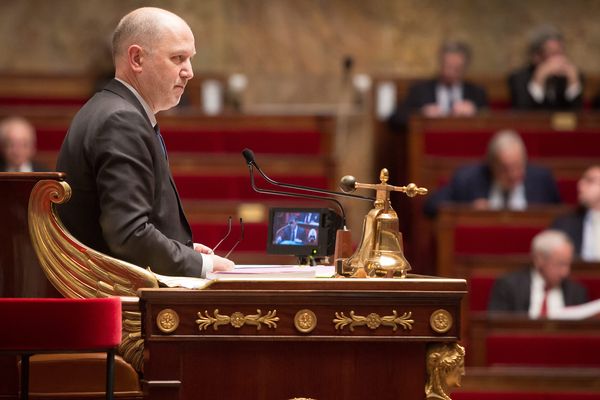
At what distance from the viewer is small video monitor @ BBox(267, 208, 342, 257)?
8.14ft

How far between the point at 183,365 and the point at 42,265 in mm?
354

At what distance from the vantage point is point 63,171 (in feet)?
8.18

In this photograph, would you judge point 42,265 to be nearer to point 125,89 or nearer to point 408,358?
point 125,89

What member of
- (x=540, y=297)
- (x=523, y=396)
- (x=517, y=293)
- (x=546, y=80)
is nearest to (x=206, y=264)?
(x=523, y=396)

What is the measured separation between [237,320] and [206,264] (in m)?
0.26

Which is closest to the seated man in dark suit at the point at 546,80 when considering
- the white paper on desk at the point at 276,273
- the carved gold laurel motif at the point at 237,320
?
the white paper on desk at the point at 276,273

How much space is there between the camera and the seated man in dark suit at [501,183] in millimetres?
5996

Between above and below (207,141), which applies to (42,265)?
below

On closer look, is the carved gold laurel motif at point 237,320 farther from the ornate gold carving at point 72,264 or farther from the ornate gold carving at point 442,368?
the ornate gold carving at point 442,368

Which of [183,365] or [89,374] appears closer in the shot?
[183,365]

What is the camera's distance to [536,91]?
717cm

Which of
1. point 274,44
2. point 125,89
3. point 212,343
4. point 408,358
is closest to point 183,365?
point 212,343

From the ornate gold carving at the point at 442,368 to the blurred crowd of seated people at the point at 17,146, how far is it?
3.69 m

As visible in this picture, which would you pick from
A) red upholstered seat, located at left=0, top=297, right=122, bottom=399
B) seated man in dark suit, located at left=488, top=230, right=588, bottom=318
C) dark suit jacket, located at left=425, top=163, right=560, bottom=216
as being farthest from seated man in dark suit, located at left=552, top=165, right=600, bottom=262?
red upholstered seat, located at left=0, top=297, right=122, bottom=399
